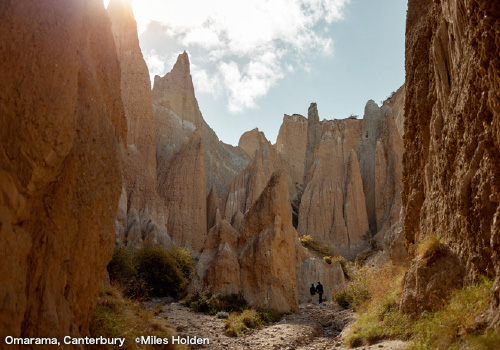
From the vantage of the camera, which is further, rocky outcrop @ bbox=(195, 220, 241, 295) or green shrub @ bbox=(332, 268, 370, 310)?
rocky outcrop @ bbox=(195, 220, 241, 295)

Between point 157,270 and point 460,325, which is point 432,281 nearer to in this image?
point 460,325

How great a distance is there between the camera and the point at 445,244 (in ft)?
24.5

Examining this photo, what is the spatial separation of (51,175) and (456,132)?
21.6 ft

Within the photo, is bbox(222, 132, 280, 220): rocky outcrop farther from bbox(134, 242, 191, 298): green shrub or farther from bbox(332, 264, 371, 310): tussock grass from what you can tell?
bbox(332, 264, 371, 310): tussock grass

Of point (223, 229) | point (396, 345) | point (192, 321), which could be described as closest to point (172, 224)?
point (223, 229)

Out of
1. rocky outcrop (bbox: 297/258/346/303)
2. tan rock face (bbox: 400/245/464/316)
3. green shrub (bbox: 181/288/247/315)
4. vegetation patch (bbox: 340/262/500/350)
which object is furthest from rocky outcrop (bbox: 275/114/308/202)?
tan rock face (bbox: 400/245/464/316)

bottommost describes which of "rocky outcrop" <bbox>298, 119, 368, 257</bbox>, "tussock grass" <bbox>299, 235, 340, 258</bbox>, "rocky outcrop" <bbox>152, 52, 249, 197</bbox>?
"tussock grass" <bbox>299, 235, 340, 258</bbox>

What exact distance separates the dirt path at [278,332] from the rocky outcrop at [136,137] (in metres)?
12.1

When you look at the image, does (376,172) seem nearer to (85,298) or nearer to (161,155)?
(161,155)

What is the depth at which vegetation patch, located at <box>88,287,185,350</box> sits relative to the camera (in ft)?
23.2

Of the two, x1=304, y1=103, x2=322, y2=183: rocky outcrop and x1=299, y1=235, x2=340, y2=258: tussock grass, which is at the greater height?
x1=304, y1=103, x2=322, y2=183: rocky outcrop

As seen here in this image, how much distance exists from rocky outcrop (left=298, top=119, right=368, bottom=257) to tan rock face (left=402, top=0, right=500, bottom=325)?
100.0ft

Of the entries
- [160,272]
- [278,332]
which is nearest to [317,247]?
[160,272]

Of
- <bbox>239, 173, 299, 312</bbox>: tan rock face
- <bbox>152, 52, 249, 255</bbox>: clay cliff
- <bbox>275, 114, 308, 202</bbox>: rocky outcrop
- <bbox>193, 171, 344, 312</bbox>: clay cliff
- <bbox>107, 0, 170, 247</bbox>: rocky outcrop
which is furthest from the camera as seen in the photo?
<bbox>275, 114, 308, 202</bbox>: rocky outcrop
